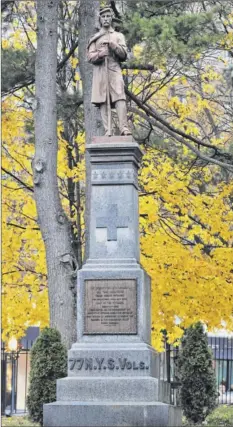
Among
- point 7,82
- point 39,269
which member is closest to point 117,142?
point 7,82

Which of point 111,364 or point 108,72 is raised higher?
point 108,72

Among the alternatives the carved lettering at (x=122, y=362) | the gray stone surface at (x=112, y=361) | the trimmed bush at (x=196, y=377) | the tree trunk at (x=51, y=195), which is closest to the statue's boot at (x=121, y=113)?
the gray stone surface at (x=112, y=361)

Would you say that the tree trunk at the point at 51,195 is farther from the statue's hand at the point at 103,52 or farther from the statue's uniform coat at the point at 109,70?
the statue's hand at the point at 103,52

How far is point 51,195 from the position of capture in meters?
16.3

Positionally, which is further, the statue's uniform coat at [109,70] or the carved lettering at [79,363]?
the statue's uniform coat at [109,70]

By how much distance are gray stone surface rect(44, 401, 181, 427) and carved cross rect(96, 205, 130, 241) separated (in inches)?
85.5

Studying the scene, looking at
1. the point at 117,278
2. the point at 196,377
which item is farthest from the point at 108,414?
the point at 196,377

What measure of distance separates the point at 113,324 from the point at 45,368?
431 cm

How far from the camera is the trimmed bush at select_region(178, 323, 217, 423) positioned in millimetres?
19484

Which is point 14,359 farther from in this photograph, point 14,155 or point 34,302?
point 14,155

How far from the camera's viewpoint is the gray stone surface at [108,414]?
11.4 metres

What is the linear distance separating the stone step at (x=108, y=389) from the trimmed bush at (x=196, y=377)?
7704mm

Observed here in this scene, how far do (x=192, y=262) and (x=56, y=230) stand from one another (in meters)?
3.83

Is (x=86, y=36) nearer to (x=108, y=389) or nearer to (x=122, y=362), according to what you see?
(x=122, y=362)
